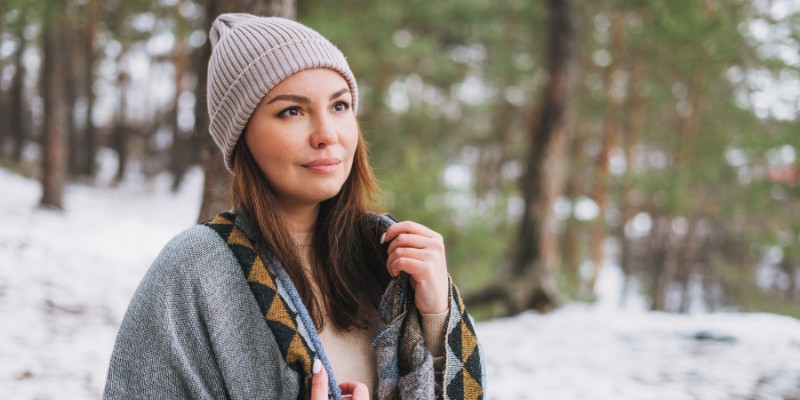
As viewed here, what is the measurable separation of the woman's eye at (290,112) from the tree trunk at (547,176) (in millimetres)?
5389

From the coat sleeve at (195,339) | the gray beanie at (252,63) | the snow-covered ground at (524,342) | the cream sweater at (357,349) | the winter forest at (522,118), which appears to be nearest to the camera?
the coat sleeve at (195,339)

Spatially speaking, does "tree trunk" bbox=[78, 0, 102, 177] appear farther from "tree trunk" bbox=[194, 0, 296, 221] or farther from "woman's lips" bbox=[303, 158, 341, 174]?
"woman's lips" bbox=[303, 158, 341, 174]

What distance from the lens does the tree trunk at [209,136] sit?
105 inches

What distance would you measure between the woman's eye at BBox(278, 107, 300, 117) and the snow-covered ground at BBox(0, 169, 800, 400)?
8.30ft

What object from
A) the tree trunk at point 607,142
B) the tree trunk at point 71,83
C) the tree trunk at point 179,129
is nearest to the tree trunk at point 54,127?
the tree trunk at point 71,83

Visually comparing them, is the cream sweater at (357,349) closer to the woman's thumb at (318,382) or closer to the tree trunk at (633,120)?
the woman's thumb at (318,382)

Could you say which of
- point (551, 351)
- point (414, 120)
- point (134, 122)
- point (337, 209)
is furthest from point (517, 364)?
point (134, 122)

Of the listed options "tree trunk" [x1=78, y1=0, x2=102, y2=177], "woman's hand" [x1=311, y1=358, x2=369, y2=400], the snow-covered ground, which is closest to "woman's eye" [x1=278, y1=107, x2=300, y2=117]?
"woman's hand" [x1=311, y1=358, x2=369, y2=400]

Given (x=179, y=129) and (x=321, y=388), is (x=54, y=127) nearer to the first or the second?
(x=179, y=129)

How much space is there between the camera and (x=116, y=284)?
18.5 ft

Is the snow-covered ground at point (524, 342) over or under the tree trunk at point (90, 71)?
under

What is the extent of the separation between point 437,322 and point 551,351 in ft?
11.7

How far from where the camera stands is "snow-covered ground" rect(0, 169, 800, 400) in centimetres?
336

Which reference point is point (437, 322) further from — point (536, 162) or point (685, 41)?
point (685, 41)
